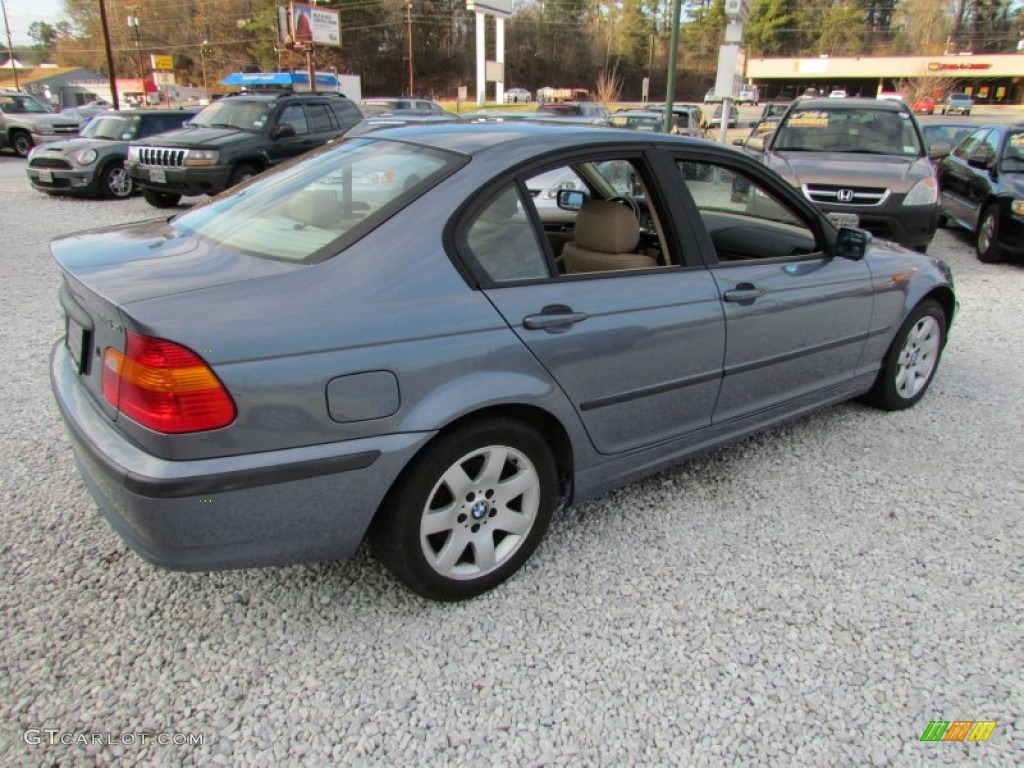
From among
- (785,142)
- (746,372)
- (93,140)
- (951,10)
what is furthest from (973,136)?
(951,10)

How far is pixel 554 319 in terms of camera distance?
2.39 m

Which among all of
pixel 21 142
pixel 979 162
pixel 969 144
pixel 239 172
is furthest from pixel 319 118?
pixel 21 142

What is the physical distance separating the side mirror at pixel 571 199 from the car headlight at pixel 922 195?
5.15 meters

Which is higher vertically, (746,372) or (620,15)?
(620,15)

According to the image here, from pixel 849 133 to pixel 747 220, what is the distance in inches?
223

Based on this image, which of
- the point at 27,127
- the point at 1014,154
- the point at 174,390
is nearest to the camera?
the point at 174,390

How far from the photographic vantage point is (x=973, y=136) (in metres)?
9.84

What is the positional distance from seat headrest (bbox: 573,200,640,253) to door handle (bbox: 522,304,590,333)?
0.69 meters

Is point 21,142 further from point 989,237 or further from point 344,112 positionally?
point 989,237

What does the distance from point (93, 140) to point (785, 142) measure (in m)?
11.3

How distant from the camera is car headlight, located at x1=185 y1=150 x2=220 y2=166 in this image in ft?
32.9

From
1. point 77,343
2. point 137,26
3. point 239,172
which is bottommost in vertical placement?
point 239,172

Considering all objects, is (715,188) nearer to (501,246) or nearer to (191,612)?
(501,246)

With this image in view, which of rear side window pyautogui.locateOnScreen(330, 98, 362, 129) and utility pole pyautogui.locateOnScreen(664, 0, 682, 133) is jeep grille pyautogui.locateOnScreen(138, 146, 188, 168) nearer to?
rear side window pyautogui.locateOnScreen(330, 98, 362, 129)
